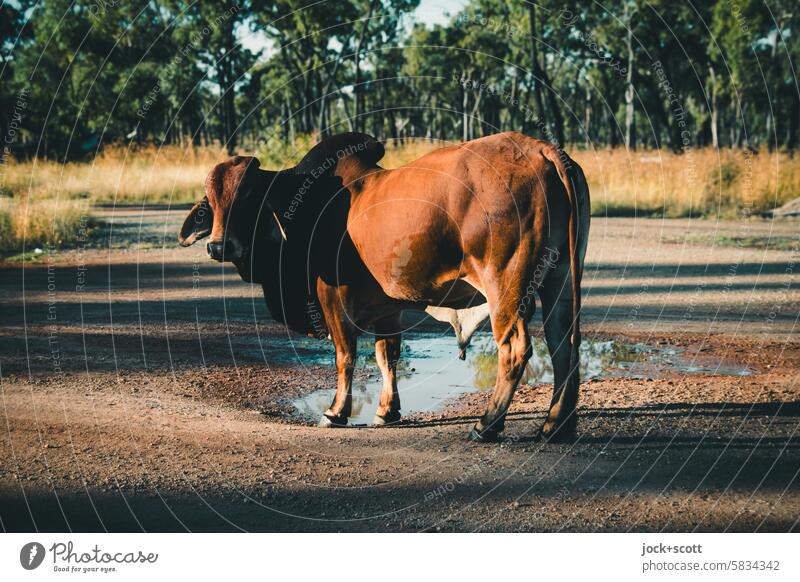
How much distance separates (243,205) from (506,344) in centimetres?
242

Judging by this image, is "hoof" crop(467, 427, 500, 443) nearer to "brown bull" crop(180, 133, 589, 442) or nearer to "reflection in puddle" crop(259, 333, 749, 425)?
"brown bull" crop(180, 133, 589, 442)

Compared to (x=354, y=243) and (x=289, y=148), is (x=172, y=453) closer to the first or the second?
(x=354, y=243)

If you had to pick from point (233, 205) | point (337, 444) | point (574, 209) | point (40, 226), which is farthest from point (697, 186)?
point (337, 444)

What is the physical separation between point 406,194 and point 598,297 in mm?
7387

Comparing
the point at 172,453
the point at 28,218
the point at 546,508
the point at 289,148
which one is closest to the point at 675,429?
the point at 546,508

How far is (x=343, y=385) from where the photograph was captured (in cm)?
761

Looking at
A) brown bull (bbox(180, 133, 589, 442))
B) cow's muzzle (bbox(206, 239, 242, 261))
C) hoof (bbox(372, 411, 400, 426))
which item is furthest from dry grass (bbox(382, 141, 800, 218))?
cow's muzzle (bbox(206, 239, 242, 261))

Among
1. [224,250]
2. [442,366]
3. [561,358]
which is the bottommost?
[442,366]

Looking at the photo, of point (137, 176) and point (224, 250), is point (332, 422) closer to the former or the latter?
point (224, 250)

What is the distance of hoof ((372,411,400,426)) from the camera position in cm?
779

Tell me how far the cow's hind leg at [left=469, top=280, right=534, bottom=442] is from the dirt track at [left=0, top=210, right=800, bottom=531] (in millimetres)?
234

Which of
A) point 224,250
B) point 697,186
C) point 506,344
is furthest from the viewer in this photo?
point 697,186

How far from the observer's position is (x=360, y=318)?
779 cm

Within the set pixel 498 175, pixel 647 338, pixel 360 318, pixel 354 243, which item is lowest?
pixel 647 338
